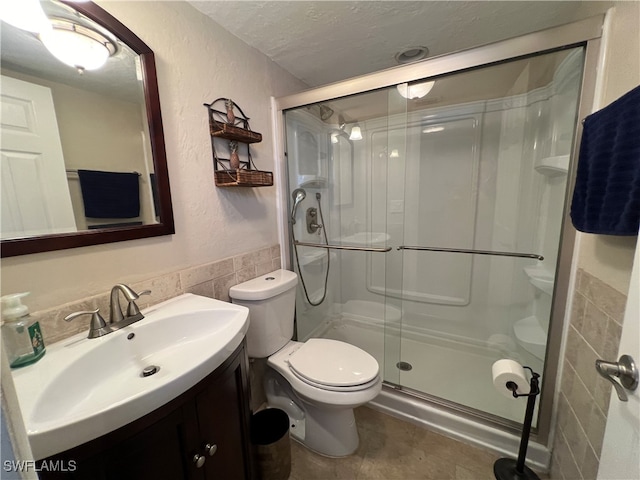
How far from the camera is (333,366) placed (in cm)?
127

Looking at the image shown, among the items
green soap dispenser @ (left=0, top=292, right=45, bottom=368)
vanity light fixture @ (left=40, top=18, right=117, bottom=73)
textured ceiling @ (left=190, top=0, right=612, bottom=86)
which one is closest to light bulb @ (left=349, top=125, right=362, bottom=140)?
textured ceiling @ (left=190, top=0, right=612, bottom=86)

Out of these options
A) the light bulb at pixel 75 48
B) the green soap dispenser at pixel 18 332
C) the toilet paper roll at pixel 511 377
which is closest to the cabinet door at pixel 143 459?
the green soap dispenser at pixel 18 332

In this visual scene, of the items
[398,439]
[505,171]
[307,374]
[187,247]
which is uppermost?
[505,171]

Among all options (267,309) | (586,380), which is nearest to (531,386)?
(586,380)

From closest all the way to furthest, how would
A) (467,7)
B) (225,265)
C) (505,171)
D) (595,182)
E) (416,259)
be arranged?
(595,182), (467,7), (225,265), (505,171), (416,259)

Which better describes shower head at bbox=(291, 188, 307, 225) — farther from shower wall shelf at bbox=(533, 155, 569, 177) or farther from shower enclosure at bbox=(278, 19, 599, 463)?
shower wall shelf at bbox=(533, 155, 569, 177)

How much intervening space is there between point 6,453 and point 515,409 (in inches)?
74.8

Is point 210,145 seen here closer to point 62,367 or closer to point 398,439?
point 62,367

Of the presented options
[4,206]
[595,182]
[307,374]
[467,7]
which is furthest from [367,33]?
[307,374]

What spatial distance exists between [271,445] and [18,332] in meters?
0.98

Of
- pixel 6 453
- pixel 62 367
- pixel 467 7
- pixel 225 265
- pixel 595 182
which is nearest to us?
pixel 6 453

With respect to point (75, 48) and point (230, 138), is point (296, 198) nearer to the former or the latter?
point (230, 138)

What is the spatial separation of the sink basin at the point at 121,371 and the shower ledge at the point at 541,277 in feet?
4.88

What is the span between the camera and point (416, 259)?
2.25m
